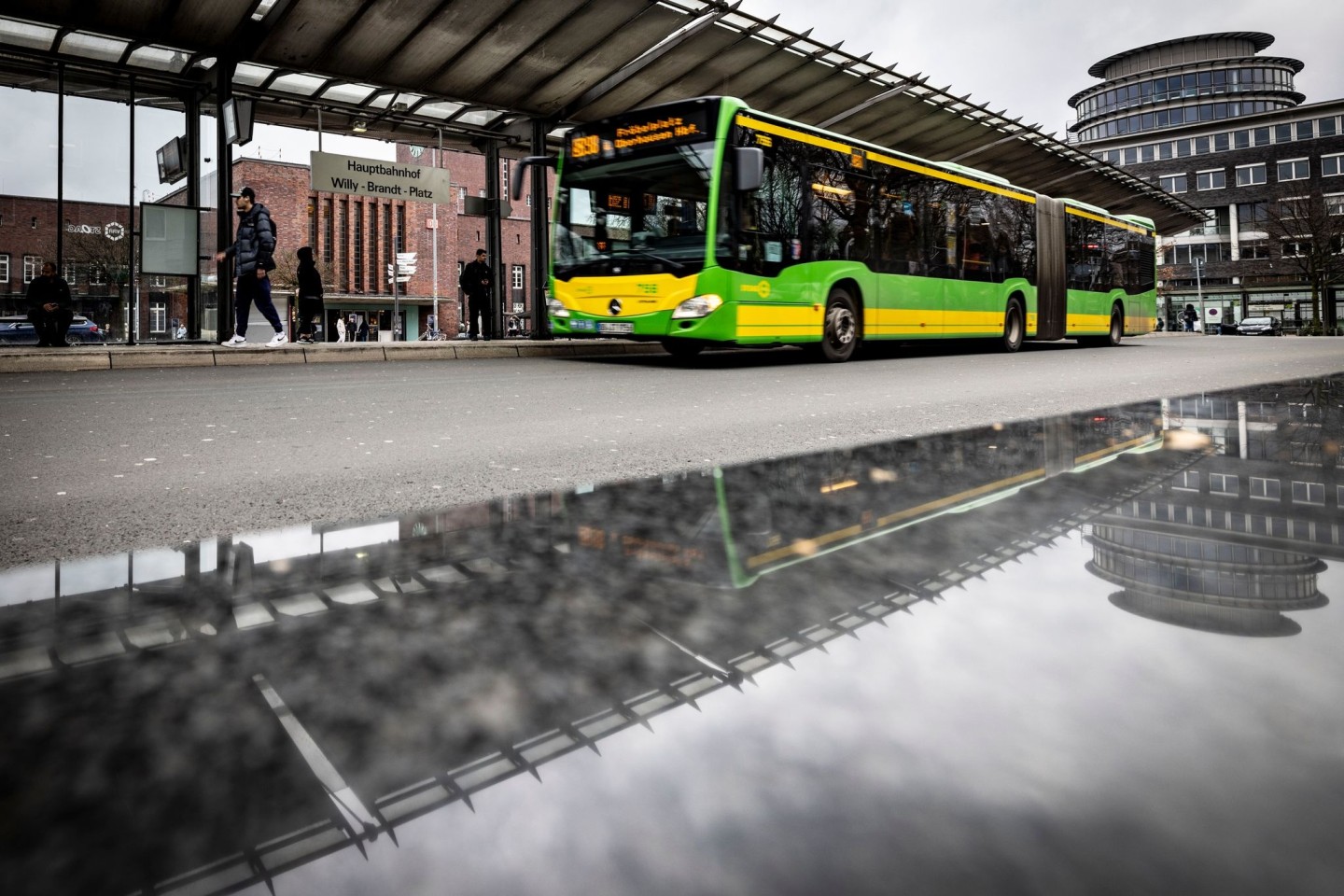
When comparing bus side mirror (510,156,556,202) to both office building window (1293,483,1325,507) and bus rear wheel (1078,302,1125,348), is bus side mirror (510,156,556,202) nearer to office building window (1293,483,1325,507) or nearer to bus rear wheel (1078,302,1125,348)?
office building window (1293,483,1325,507)

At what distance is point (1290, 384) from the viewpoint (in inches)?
333

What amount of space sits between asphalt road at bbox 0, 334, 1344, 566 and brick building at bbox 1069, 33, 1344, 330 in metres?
63.0

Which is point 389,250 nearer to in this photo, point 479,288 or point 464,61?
point 479,288

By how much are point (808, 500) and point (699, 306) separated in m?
9.23

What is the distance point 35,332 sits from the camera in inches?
645

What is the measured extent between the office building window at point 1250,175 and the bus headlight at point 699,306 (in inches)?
3128

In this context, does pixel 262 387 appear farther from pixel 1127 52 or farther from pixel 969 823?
pixel 1127 52

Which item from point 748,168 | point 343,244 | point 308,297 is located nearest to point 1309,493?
point 748,168

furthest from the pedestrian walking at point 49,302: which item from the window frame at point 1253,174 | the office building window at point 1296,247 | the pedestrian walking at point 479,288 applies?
the window frame at point 1253,174

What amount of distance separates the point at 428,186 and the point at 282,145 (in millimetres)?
2744

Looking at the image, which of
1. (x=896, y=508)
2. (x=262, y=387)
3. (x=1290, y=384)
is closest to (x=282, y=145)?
(x=262, y=387)

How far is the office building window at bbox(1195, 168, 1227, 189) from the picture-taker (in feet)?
250

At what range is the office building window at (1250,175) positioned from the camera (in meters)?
74.2

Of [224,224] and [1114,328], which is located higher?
[224,224]
